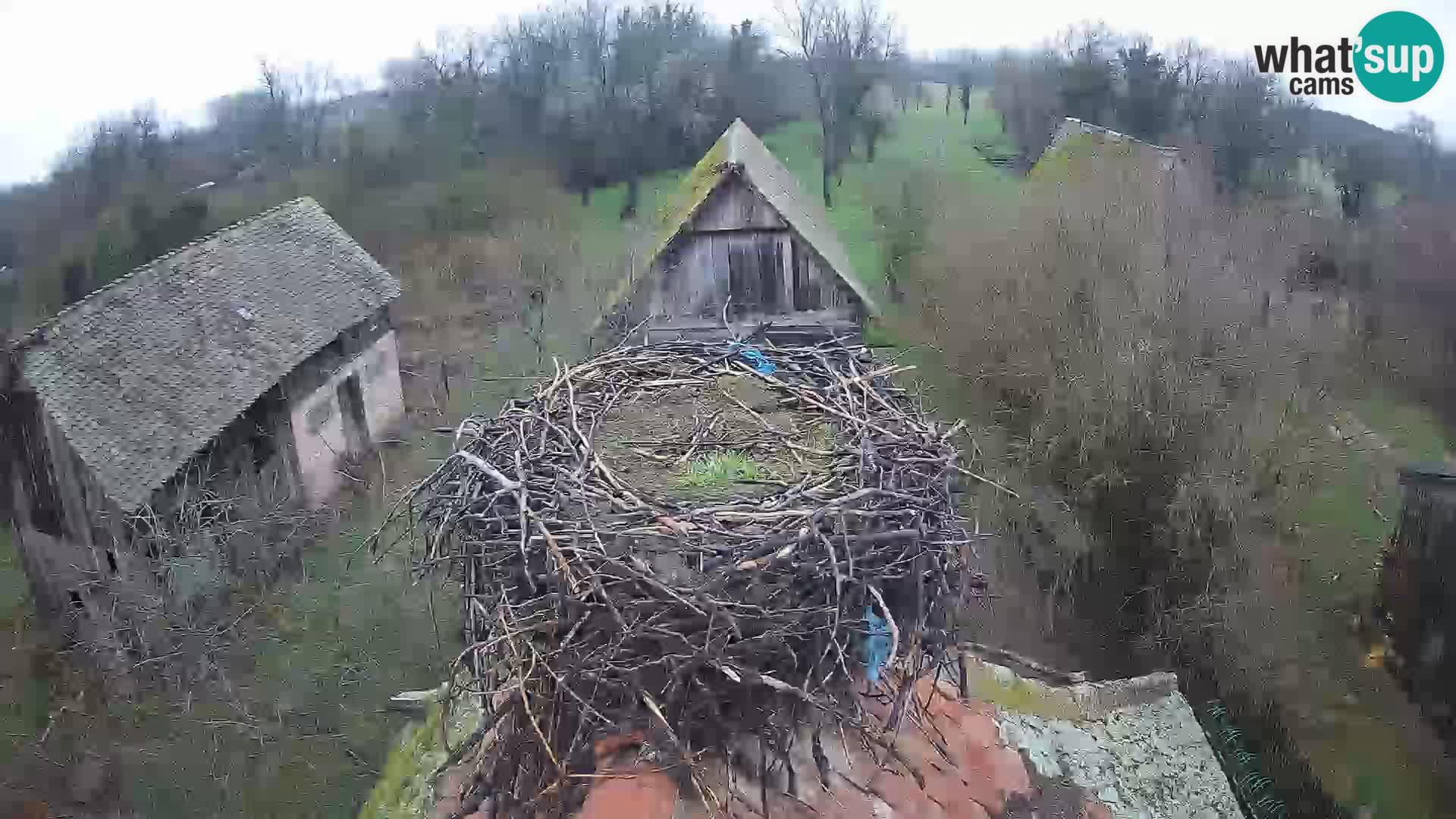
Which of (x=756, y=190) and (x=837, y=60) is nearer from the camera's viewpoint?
(x=756, y=190)

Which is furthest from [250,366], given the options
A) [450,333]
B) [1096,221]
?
[1096,221]

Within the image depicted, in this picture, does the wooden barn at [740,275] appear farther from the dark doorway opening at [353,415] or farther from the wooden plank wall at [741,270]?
the dark doorway opening at [353,415]

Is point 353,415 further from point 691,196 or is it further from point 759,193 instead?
point 759,193

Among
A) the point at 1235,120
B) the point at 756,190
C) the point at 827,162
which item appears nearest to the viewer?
the point at 756,190

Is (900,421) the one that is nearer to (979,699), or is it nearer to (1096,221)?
(979,699)

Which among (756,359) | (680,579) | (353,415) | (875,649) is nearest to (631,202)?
(353,415)

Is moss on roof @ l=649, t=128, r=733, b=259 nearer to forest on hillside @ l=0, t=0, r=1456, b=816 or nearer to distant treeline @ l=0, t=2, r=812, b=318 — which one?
forest on hillside @ l=0, t=0, r=1456, b=816
